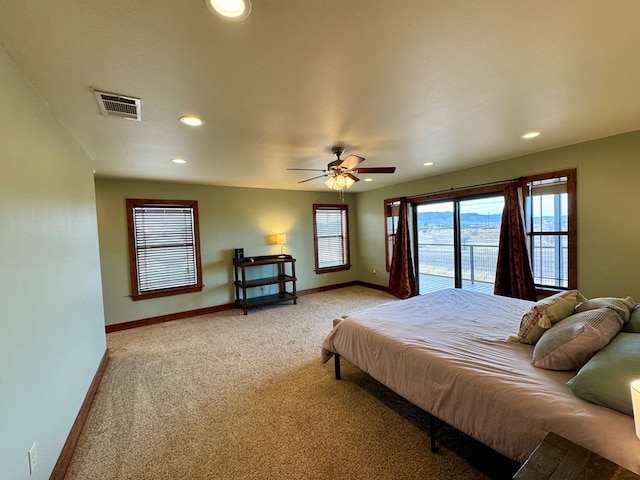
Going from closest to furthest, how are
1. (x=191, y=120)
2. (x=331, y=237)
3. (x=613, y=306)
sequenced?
(x=613, y=306) → (x=191, y=120) → (x=331, y=237)

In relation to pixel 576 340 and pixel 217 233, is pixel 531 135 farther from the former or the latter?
pixel 217 233

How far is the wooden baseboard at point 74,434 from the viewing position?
5.52ft

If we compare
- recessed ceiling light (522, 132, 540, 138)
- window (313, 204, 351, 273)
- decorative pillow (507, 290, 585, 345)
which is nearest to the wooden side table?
decorative pillow (507, 290, 585, 345)

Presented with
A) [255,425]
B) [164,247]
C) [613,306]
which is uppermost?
[164,247]

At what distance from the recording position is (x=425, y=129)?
2701 mm

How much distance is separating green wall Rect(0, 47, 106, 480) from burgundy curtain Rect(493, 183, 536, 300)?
4.99 meters

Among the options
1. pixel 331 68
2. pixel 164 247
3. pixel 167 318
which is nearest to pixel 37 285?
pixel 331 68

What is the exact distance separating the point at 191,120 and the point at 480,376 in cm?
280

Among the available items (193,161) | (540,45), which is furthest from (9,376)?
(540,45)

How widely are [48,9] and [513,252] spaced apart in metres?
5.00

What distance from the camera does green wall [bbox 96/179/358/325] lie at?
439 cm

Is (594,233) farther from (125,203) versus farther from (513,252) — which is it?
(125,203)

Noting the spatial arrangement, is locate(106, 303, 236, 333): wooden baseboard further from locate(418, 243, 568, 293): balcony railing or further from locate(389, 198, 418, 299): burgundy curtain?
locate(418, 243, 568, 293): balcony railing

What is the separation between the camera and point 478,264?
4.84 meters
